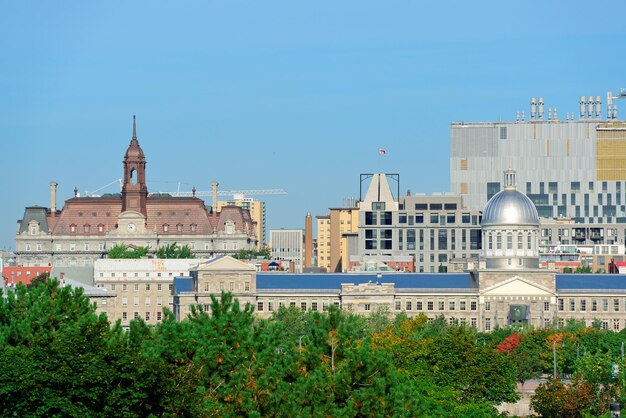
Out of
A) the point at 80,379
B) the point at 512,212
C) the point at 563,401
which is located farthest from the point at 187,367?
the point at 512,212

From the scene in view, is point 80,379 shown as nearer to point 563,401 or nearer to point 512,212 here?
point 563,401

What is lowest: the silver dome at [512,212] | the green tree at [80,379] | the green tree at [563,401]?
Answer: the green tree at [563,401]

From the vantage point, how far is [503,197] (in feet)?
652

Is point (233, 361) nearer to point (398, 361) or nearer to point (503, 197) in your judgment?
point (398, 361)

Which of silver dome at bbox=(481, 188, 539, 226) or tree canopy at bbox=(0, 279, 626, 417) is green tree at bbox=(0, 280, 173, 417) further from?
silver dome at bbox=(481, 188, 539, 226)

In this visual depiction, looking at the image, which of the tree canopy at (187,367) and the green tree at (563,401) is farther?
the green tree at (563,401)

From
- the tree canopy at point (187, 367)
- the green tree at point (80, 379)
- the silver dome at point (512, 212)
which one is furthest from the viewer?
the silver dome at point (512, 212)

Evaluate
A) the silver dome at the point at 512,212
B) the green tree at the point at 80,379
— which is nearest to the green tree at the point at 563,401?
the green tree at the point at 80,379

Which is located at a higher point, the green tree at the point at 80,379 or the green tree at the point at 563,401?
the green tree at the point at 80,379

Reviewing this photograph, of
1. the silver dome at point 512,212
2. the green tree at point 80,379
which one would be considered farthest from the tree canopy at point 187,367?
the silver dome at point 512,212

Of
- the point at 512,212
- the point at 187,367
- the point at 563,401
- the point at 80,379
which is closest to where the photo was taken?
the point at 80,379

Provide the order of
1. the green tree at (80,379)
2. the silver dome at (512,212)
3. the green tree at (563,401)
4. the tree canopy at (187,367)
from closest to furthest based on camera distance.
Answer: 1. the green tree at (80,379)
2. the tree canopy at (187,367)
3. the green tree at (563,401)
4. the silver dome at (512,212)

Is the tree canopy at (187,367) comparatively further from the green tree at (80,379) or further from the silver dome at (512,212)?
the silver dome at (512,212)

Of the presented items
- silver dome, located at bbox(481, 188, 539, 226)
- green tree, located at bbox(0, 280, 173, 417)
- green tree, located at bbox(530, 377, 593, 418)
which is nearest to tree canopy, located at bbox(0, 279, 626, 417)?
green tree, located at bbox(0, 280, 173, 417)
